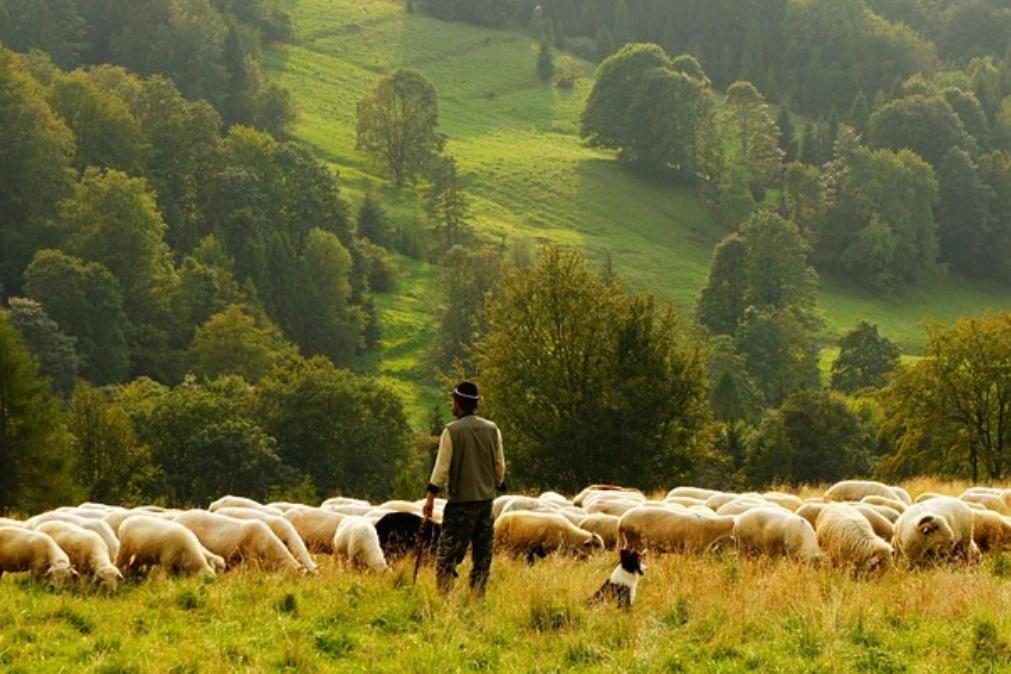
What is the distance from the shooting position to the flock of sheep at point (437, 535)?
18.2m

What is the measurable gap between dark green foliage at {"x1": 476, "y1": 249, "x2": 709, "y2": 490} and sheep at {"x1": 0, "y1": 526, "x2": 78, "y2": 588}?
3854 cm

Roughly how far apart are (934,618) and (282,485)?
211 feet

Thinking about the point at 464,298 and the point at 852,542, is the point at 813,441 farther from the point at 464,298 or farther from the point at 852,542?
the point at 852,542

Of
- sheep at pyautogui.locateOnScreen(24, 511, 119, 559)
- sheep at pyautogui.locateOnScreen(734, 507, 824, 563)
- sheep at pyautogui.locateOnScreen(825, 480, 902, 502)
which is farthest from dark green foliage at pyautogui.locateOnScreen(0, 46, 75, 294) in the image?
sheep at pyautogui.locateOnScreen(734, 507, 824, 563)

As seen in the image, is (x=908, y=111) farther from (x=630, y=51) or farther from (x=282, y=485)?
(x=282, y=485)

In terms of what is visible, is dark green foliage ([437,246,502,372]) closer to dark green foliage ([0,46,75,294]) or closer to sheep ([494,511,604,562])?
dark green foliage ([0,46,75,294])

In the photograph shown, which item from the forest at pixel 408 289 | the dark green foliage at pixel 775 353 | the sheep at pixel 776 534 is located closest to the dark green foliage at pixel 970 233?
the forest at pixel 408 289

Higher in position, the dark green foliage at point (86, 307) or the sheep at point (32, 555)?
the sheep at point (32, 555)

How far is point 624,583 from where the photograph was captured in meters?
16.2

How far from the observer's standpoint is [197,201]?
134m

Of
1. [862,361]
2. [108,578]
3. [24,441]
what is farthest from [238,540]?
[862,361]

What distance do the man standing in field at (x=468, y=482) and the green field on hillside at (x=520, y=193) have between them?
293ft

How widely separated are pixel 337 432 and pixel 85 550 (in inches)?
2636

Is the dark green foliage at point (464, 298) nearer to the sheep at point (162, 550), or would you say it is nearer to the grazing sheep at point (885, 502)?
the grazing sheep at point (885, 502)
